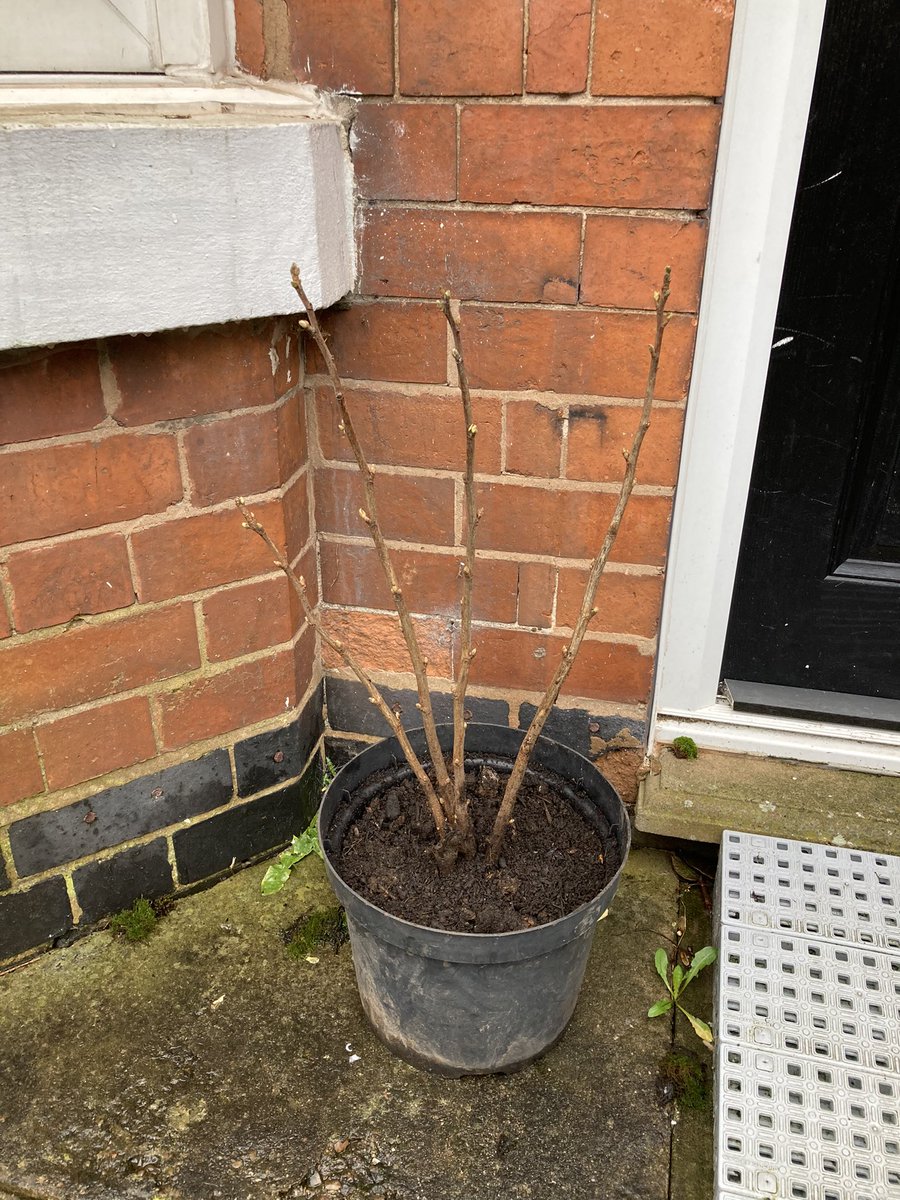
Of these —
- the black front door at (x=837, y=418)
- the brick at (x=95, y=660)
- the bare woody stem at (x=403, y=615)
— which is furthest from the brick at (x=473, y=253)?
the brick at (x=95, y=660)

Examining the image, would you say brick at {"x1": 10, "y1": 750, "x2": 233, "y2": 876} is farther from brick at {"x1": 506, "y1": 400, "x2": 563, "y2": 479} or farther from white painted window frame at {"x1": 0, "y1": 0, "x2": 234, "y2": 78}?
white painted window frame at {"x1": 0, "y1": 0, "x2": 234, "y2": 78}

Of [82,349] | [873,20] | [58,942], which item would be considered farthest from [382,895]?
[873,20]

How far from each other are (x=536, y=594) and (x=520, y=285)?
600 millimetres

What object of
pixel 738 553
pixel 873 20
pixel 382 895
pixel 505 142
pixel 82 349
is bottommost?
pixel 382 895

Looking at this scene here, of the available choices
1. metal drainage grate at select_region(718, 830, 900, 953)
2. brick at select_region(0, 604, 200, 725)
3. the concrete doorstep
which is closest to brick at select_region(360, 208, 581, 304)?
brick at select_region(0, 604, 200, 725)

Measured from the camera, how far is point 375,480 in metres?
1.92

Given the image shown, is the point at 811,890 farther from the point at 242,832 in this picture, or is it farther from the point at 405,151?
the point at 405,151

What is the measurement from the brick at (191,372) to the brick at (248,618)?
36 cm

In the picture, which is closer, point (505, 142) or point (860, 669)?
point (505, 142)

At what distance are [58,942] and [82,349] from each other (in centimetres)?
115

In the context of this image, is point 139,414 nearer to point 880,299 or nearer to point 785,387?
point 785,387

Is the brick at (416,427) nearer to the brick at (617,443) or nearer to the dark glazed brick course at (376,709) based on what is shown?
the brick at (617,443)

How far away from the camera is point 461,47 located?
155 cm

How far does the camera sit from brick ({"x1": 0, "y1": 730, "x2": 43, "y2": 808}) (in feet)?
5.50
